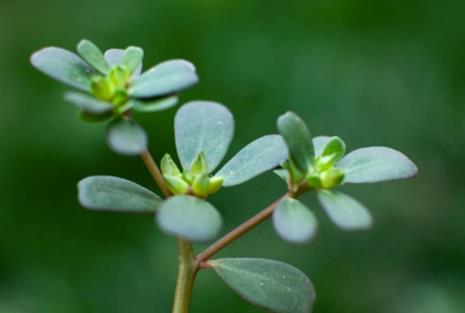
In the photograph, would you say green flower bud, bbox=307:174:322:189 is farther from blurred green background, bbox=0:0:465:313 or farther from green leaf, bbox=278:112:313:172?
blurred green background, bbox=0:0:465:313

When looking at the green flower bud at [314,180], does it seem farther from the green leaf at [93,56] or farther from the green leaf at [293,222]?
the green leaf at [93,56]

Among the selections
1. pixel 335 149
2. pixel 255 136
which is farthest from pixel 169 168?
pixel 255 136

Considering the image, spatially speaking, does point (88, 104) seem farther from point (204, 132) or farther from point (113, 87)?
point (204, 132)

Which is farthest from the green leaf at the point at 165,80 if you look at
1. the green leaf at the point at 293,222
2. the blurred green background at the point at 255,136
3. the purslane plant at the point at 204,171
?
the blurred green background at the point at 255,136

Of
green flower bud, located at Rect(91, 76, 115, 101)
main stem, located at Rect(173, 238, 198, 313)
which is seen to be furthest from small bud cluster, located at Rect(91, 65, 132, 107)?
main stem, located at Rect(173, 238, 198, 313)

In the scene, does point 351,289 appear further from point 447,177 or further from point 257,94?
point 257,94

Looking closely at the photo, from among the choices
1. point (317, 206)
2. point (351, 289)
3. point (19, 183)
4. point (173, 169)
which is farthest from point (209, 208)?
point (19, 183)
